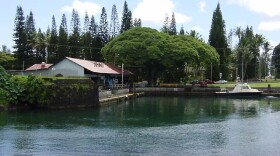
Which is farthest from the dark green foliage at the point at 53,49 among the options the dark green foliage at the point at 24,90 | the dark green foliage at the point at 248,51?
the dark green foliage at the point at 24,90

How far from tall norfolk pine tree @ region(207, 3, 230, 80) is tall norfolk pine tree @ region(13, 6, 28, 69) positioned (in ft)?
146

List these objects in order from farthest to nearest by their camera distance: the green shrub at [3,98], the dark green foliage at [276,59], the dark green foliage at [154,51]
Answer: the dark green foliage at [276,59], the dark green foliage at [154,51], the green shrub at [3,98]

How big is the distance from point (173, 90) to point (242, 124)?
121ft

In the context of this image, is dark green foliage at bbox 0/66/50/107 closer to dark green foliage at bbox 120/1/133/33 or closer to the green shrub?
the green shrub

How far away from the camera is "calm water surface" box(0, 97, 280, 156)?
22.2 m

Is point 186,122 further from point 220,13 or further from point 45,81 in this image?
point 220,13

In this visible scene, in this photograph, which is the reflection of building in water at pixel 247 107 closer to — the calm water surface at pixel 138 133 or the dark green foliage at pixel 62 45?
the calm water surface at pixel 138 133

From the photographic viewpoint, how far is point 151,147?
2277 centimetres

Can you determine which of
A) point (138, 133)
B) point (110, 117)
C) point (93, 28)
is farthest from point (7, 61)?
point (138, 133)

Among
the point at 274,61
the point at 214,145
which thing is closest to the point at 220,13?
the point at 274,61

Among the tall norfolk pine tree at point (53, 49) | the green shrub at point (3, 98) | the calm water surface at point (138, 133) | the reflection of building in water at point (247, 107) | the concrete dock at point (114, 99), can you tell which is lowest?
the calm water surface at point (138, 133)

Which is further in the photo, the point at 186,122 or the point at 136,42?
the point at 136,42

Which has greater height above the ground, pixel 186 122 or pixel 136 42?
pixel 136 42

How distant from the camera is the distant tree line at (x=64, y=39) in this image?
84.9m
